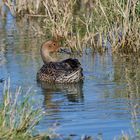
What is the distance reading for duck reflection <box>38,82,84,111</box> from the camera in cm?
1009

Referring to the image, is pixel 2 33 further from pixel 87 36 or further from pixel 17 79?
pixel 17 79

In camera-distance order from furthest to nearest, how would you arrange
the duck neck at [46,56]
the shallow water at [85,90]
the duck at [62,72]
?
the duck neck at [46,56]
the duck at [62,72]
the shallow water at [85,90]

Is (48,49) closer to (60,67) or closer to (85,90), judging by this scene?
(60,67)

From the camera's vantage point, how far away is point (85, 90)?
11.0 meters

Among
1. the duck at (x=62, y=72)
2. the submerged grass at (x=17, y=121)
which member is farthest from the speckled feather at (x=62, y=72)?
the submerged grass at (x=17, y=121)

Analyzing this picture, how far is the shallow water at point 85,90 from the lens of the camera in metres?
8.37

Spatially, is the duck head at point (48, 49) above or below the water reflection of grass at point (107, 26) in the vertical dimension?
below

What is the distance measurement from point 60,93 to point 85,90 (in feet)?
1.29

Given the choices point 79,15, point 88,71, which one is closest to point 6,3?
point 79,15

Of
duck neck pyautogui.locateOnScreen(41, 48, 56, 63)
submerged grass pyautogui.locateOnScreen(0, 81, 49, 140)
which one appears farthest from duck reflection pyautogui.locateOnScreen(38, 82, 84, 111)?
submerged grass pyautogui.locateOnScreen(0, 81, 49, 140)

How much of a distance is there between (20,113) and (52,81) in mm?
4847

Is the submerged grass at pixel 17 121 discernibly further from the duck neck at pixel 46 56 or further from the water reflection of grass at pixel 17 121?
the duck neck at pixel 46 56

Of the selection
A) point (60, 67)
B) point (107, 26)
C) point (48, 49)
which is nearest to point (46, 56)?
point (48, 49)

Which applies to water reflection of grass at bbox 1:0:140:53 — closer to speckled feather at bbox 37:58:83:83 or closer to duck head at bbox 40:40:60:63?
duck head at bbox 40:40:60:63
